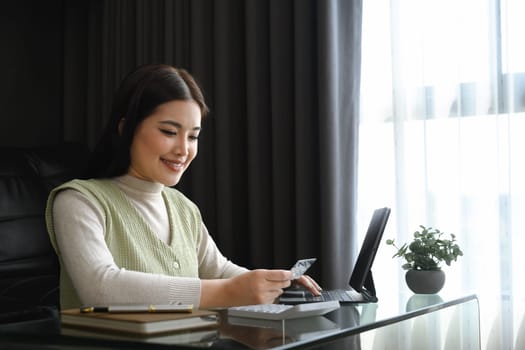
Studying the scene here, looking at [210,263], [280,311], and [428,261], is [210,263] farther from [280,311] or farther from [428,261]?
[280,311]

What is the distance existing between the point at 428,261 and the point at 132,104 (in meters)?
0.85

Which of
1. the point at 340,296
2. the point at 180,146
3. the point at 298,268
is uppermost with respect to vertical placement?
the point at 180,146

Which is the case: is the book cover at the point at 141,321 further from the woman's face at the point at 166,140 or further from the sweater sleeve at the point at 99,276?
the woman's face at the point at 166,140

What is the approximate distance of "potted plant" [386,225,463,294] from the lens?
1.82 metres

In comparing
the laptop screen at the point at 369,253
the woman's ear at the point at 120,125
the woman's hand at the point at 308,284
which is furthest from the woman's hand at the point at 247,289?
the woman's ear at the point at 120,125

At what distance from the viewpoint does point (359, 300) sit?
1569 mm

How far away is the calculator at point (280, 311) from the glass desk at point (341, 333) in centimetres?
2

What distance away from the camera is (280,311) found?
1.24m

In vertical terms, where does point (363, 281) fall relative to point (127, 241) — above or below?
below

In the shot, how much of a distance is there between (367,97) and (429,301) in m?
1.01

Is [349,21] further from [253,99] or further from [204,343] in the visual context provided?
[204,343]

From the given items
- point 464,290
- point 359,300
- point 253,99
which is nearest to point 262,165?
point 253,99

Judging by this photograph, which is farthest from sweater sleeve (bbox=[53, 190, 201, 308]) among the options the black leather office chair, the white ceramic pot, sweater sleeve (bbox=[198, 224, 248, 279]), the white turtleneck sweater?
the black leather office chair

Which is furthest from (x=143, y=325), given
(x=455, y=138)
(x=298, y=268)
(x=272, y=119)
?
(x=272, y=119)
